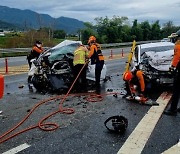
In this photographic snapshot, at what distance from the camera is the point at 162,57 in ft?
31.6

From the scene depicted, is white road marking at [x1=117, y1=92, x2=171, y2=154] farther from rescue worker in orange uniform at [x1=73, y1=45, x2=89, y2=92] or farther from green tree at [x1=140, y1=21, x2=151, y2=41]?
green tree at [x1=140, y1=21, x2=151, y2=41]

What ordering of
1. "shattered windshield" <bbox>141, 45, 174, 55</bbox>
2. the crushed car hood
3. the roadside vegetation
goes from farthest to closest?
the roadside vegetation → "shattered windshield" <bbox>141, 45, 174, 55</bbox> → the crushed car hood

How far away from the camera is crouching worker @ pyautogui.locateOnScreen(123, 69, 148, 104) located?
8.69 meters

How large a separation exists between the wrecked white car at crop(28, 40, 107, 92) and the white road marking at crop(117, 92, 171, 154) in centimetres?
363

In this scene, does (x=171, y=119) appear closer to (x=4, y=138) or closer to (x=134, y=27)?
(x=4, y=138)

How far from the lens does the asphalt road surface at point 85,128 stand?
16.1ft

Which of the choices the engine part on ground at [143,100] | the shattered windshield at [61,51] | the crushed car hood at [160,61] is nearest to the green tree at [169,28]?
the shattered windshield at [61,51]

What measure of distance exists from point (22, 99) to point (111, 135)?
420cm

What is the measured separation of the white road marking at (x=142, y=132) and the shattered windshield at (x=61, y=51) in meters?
4.09

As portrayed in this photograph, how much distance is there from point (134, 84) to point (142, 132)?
386 centimetres

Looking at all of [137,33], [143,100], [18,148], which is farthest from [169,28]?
[18,148]

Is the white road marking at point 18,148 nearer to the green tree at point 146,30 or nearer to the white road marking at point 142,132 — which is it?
the white road marking at point 142,132

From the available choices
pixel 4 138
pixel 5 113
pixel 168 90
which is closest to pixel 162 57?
pixel 168 90

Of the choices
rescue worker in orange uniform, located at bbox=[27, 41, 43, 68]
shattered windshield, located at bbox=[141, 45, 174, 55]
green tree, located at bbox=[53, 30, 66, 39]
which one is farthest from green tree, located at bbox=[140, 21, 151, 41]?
shattered windshield, located at bbox=[141, 45, 174, 55]
